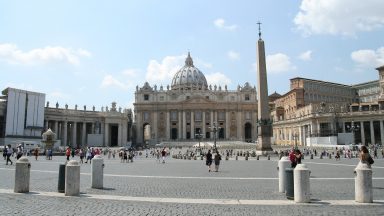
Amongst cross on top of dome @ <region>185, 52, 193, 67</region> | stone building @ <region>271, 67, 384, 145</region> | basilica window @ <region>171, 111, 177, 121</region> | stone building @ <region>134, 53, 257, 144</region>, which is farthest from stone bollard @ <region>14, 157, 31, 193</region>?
cross on top of dome @ <region>185, 52, 193, 67</region>

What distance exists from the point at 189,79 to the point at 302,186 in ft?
419

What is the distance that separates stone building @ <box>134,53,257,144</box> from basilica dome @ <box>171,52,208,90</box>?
17851 mm

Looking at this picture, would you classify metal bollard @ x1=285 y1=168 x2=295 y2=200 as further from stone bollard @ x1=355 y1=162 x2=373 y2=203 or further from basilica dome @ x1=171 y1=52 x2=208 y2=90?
basilica dome @ x1=171 y1=52 x2=208 y2=90

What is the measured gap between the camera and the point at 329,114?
227ft

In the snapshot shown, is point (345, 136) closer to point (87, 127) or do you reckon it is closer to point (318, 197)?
point (318, 197)

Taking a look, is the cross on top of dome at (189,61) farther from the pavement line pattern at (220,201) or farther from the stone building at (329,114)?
the pavement line pattern at (220,201)

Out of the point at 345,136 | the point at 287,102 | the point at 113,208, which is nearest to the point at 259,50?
the point at 113,208

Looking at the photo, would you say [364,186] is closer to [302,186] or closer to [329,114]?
[302,186]

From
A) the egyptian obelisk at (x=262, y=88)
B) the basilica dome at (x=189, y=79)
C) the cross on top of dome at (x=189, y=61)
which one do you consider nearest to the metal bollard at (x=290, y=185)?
the egyptian obelisk at (x=262, y=88)

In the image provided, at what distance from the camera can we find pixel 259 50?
32.2 metres

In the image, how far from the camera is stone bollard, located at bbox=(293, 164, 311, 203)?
29.2 feet

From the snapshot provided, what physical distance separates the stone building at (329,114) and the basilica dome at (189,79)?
37.8 metres

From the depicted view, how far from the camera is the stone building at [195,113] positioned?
113 metres

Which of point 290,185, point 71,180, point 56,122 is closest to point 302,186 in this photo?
point 290,185
